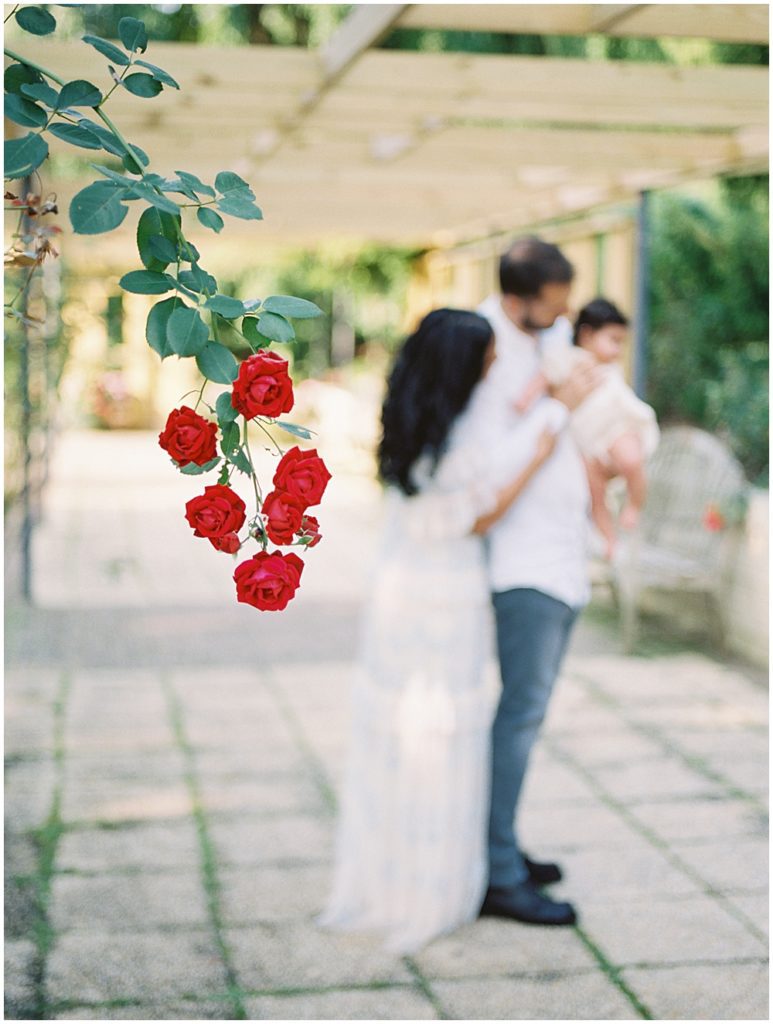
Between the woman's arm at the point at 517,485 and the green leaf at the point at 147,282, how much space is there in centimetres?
171

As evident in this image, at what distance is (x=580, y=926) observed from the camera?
341 cm

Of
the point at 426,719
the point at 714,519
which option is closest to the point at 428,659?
the point at 426,719

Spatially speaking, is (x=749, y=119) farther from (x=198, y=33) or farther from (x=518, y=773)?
(x=198, y=33)

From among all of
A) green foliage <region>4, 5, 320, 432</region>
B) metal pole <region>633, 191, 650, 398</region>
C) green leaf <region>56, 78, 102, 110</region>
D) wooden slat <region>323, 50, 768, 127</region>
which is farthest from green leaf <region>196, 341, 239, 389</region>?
metal pole <region>633, 191, 650, 398</region>

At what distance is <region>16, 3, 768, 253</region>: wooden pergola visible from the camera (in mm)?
4180

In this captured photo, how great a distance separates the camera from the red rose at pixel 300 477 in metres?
1.51

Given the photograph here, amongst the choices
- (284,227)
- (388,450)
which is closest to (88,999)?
(388,450)

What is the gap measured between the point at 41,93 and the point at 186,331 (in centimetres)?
34

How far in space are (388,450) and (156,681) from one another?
9.98ft

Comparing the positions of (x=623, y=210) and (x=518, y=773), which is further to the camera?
(x=623, y=210)

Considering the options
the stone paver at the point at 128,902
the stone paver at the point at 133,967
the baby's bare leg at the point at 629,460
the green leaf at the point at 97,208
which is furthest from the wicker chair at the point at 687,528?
the green leaf at the point at 97,208

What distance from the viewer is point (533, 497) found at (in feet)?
10.8

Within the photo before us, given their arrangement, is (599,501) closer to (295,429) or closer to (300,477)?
(295,429)

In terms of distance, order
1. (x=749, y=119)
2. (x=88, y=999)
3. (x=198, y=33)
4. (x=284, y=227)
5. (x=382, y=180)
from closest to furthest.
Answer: (x=88, y=999) → (x=749, y=119) → (x=382, y=180) → (x=284, y=227) → (x=198, y=33)
